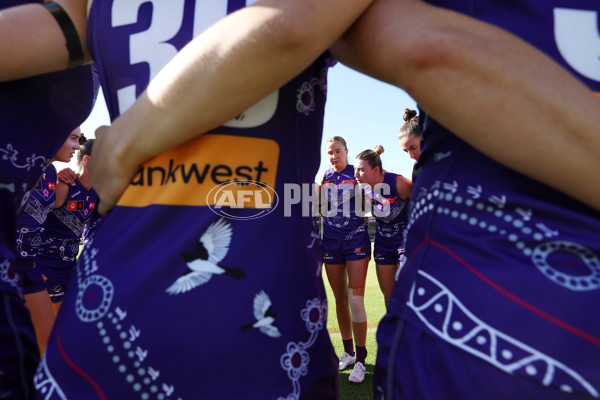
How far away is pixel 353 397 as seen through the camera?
3.14m

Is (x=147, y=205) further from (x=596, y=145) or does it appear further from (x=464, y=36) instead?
(x=596, y=145)

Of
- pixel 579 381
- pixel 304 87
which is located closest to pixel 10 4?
pixel 304 87

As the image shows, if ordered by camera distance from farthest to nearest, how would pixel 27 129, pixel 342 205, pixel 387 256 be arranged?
pixel 342 205 < pixel 387 256 < pixel 27 129

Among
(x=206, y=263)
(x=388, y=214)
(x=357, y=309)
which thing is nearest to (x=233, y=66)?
(x=206, y=263)

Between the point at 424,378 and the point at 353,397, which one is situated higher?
the point at 424,378

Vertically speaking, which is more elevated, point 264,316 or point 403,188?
point 264,316

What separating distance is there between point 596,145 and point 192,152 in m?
0.53

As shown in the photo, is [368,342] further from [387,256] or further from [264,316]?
[264,316]

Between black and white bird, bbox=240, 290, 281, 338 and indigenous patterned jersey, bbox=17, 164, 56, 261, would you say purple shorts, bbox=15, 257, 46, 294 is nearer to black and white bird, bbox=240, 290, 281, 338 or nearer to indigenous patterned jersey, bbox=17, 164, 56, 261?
indigenous patterned jersey, bbox=17, 164, 56, 261

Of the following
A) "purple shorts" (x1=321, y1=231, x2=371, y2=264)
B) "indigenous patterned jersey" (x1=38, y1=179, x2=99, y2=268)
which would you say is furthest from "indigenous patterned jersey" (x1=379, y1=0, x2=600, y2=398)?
"indigenous patterned jersey" (x1=38, y1=179, x2=99, y2=268)

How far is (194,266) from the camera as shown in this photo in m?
0.61

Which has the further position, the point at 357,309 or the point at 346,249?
the point at 346,249

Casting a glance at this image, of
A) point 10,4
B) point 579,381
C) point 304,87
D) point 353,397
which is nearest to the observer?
point 579,381

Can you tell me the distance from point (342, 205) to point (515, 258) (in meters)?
4.51
